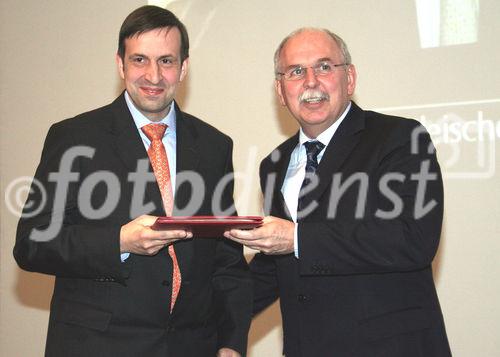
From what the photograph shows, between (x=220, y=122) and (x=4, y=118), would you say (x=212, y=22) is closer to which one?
(x=220, y=122)

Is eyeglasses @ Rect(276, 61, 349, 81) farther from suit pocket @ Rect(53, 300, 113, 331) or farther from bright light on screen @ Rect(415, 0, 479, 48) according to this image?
bright light on screen @ Rect(415, 0, 479, 48)

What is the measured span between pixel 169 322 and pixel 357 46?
2299 millimetres

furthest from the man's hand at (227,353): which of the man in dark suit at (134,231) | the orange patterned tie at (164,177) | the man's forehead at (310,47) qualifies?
the man's forehead at (310,47)

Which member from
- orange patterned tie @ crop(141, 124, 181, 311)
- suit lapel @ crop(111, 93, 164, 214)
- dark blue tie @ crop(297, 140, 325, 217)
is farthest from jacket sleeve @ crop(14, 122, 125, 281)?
dark blue tie @ crop(297, 140, 325, 217)

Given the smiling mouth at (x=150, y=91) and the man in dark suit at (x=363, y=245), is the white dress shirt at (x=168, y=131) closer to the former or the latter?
the smiling mouth at (x=150, y=91)

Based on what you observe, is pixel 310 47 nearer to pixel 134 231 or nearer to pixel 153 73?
pixel 153 73

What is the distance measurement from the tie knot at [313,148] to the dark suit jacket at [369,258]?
129 mm

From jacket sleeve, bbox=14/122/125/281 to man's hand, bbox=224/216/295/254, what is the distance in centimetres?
45

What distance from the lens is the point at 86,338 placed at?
247 cm

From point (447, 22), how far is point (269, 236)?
7.27 feet

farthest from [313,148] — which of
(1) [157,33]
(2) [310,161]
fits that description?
(1) [157,33]

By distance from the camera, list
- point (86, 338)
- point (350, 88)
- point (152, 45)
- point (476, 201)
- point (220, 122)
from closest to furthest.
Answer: point (86, 338), point (152, 45), point (350, 88), point (476, 201), point (220, 122)

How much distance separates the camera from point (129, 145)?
2.65 metres

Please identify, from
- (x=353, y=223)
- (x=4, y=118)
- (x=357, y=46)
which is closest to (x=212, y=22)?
(x=357, y=46)
